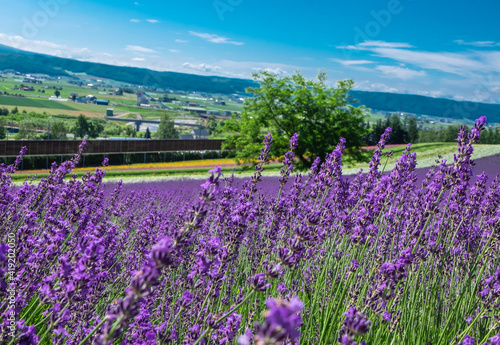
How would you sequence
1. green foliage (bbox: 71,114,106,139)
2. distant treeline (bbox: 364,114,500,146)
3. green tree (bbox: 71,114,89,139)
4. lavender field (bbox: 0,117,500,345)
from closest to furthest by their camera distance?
lavender field (bbox: 0,117,500,345)
distant treeline (bbox: 364,114,500,146)
green tree (bbox: 71,114,89,139)
green foliage (bbox: 71,114,106,139)

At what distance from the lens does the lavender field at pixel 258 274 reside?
172 centimetres

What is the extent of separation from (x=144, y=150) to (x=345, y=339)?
37.4 meters

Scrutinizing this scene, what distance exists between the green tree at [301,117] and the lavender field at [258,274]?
69.5 ft

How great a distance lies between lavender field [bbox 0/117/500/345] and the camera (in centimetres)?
172

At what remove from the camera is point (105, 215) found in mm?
5766

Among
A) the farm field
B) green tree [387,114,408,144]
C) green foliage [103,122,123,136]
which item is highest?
green tree [387,114,408,144]

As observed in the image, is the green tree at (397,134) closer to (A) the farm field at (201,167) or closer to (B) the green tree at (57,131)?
(A) the farm field at (201,167)

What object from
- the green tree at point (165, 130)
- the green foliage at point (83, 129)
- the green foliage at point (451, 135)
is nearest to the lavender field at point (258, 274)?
the green foliage at point (451, 135)

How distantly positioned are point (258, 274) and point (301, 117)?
2579 centimetres

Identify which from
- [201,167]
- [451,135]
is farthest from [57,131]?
[451,135]

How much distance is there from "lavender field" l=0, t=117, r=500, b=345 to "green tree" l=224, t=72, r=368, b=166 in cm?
2118

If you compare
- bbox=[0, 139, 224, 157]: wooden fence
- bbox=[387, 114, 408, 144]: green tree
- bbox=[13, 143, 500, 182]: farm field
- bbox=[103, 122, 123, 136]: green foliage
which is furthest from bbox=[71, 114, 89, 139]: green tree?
bbox=[13, 143, 500, 182]: farm field

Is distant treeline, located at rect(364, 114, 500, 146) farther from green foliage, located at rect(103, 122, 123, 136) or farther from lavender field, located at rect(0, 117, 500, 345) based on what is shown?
green foliage, located at rect(103, 122, 123, 136)

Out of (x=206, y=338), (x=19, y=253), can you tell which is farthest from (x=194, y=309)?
(x=19, y=253)
